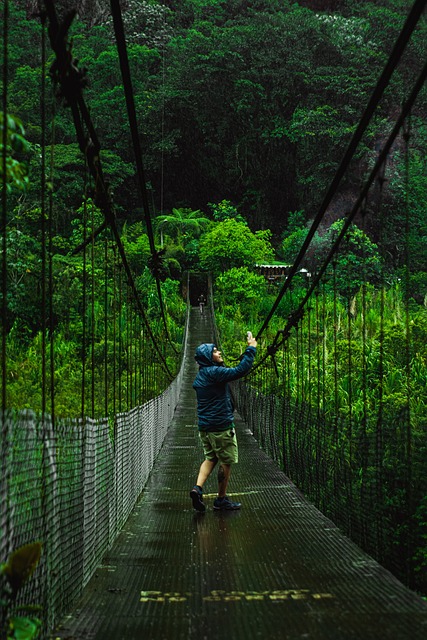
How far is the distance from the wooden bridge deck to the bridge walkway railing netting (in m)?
0.10

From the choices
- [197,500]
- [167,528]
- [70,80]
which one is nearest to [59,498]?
[70,80]

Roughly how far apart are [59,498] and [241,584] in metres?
0.75

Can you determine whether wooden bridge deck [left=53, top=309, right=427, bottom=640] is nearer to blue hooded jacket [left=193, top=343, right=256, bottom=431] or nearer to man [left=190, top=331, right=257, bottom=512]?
man [left=190, top=331, right=257, bottom=512]

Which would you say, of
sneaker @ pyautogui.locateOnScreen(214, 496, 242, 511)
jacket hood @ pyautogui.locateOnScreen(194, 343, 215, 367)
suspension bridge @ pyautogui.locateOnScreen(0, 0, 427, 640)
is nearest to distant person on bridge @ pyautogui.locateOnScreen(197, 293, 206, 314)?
suspension bridge @ pyautogui.locateOnScreen(0, 0, 427, 640)

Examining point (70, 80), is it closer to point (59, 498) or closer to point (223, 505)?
point (59, 498)

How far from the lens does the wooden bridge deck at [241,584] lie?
2.16 meters

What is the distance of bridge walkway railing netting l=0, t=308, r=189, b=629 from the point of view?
68.7 inches

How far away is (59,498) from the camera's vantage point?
2283mm

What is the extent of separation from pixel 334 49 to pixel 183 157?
25.1 feet

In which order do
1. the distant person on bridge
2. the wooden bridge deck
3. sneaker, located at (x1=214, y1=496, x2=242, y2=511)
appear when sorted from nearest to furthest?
the wooden bridge deck → sneaker, located at (x1=214, y1=496, x2=242, y2=511) → the distant person on bridge

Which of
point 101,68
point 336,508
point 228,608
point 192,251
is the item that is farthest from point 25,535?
point 101,68

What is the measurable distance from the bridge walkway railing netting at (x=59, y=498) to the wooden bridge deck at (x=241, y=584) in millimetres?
101

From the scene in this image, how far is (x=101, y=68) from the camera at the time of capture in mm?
33156

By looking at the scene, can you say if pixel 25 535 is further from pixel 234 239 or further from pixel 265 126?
pixel 265 126
